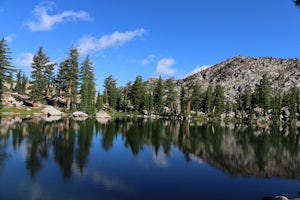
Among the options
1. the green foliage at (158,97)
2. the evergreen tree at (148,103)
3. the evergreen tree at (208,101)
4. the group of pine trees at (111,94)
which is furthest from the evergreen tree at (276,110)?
the evergreen tree at (148,103)

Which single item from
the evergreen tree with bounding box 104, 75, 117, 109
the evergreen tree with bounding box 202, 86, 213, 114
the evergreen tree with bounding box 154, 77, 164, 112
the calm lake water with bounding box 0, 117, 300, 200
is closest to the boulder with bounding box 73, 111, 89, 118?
the evergreen tree with bounding box 104, 75, 117, 109

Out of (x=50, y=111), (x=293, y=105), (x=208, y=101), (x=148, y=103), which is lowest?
(x=50, y=111)

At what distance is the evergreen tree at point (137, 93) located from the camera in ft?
412

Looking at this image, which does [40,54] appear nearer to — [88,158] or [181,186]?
[88,158]

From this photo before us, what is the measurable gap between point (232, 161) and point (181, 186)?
42.0 ft

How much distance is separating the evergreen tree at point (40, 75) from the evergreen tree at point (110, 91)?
3174cm

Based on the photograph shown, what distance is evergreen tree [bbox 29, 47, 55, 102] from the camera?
86144 mm

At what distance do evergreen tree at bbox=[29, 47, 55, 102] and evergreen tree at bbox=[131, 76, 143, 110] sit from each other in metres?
40.0

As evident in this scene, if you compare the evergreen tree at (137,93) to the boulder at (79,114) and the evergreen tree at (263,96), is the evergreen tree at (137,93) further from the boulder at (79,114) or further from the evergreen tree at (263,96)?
the evergreen tree at (263,96)

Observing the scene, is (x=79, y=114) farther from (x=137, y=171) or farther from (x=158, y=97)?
(x=137, y=171)

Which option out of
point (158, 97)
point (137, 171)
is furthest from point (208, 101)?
point (137, 171)

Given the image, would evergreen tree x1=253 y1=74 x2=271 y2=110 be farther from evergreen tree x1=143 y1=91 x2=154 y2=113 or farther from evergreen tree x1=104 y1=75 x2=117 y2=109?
evergreen tree x1=104 y1=75 x2=117 y2=109

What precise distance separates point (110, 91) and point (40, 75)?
4751cm

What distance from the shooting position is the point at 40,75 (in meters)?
91.6
